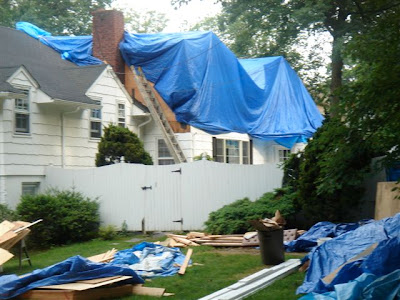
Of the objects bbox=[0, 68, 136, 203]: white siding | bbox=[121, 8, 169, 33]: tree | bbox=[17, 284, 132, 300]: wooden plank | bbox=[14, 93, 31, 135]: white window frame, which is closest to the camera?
bbox=[17, 284, 132, 300]: wooden plank

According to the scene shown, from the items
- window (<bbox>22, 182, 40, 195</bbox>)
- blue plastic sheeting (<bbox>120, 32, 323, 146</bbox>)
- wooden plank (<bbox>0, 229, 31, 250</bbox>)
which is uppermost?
blue plastic sheeting (<bbox>120, 32, 323, 146</bbox>)

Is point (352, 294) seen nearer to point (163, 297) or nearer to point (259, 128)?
point (163, 297)

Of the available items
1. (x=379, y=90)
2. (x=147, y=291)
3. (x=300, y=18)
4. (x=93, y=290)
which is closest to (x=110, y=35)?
(x=300, y=18)

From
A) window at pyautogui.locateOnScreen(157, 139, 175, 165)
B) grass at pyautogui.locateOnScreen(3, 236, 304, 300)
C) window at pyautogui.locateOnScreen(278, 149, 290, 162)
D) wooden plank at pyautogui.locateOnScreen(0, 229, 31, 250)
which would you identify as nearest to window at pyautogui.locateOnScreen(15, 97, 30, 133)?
grass at pyautogui.locateOnScreen(3, 236, 304, 300)

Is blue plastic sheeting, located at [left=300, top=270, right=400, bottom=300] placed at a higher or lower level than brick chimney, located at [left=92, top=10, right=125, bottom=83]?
lower

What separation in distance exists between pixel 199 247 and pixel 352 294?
698 centimetres

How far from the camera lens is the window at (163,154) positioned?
894 inches

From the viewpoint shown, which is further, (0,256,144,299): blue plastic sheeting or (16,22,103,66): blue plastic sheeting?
(16,22,103,66): blue plastic sheeting

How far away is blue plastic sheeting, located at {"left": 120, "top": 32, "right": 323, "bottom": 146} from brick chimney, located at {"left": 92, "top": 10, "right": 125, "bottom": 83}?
1.14 feet

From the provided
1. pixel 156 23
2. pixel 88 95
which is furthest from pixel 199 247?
pixel 156 23

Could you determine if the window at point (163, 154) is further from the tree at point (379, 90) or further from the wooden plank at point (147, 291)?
the tree at point (379, 90)

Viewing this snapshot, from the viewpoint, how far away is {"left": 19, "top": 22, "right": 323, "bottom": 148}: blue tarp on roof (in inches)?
898

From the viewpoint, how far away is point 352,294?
705cm

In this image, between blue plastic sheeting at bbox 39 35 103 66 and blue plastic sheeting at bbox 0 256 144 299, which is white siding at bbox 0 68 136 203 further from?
blue plastic sheeting at bbox 0 256 144 299
